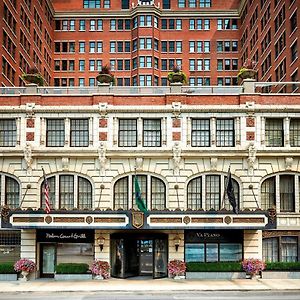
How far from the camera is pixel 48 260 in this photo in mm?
42594

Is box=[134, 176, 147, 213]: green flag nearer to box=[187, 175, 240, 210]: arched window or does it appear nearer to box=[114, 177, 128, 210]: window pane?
box=[114, 177, 128, 210]: window pane

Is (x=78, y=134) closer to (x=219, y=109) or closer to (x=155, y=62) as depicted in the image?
(x=219, y=109)

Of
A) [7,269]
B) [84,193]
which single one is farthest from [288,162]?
[7,269]

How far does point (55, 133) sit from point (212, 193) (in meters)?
11.6

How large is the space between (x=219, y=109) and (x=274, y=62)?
36805 mm

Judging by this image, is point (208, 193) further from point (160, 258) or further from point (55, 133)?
point (55, 133)

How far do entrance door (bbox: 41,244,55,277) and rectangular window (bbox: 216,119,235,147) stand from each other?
1343cm

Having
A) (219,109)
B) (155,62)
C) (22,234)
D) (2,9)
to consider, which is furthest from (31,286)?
(155,62)

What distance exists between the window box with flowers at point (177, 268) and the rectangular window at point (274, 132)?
397 inches

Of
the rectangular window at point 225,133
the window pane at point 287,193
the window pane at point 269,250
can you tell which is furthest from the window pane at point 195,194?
the window pane at point 287,193

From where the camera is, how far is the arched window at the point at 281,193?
42.8 metres

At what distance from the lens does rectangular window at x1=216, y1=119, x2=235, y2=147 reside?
4325 centimetres

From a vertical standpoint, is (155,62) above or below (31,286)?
above

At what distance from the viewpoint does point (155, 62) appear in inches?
4053
